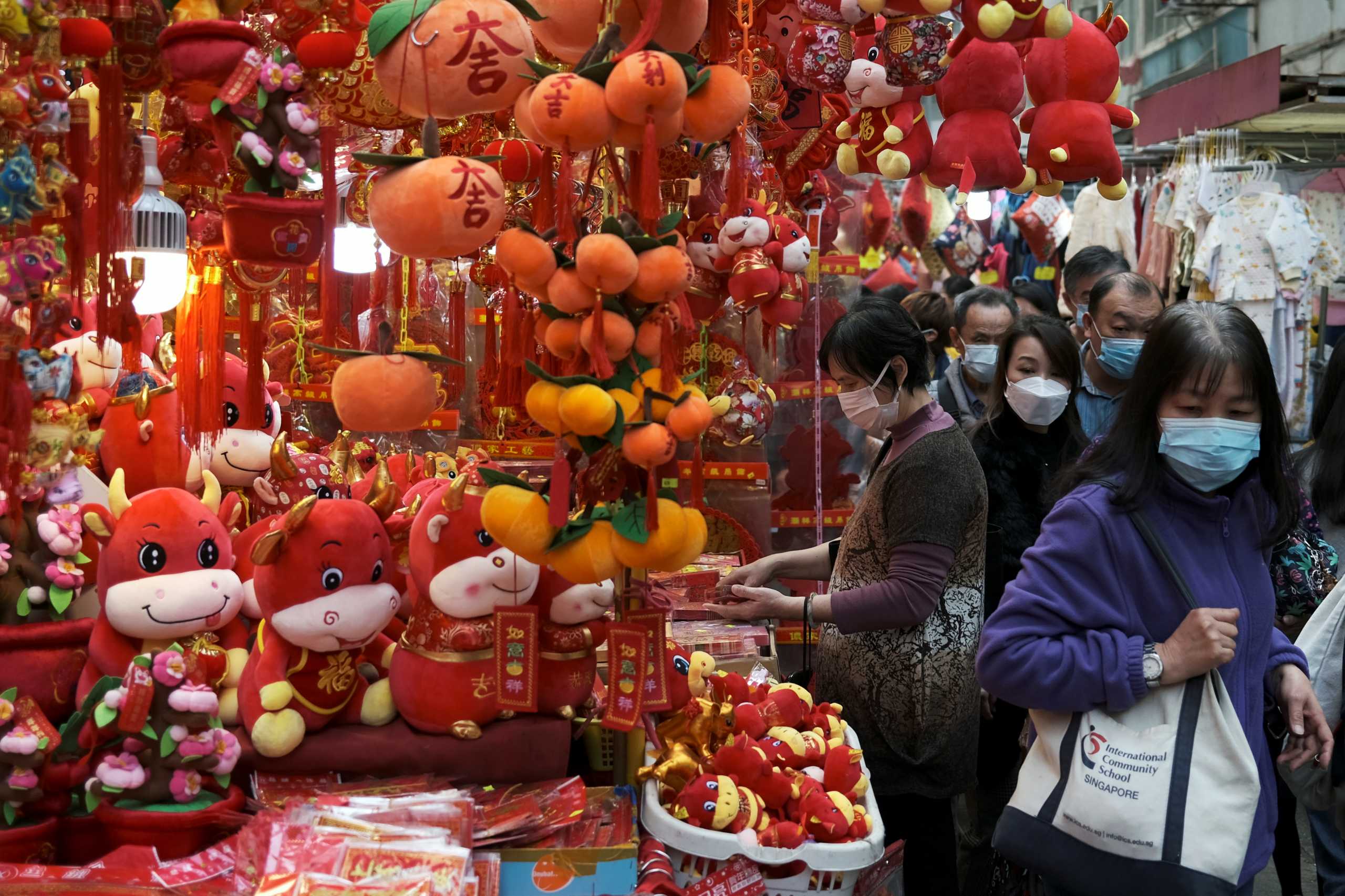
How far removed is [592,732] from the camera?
204 centimetres

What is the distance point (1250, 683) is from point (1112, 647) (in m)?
0.22

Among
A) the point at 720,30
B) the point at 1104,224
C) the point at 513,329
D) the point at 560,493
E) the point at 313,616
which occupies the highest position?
the point at 1104,224

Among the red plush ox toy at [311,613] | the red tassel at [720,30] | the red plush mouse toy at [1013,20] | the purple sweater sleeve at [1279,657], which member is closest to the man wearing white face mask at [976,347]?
the red plush mouse toy at [1013,20]

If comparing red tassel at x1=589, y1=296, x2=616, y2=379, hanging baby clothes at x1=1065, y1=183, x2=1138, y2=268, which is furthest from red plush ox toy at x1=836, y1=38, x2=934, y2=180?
hanging baby clothes at x1=1065, y1=183, x2=1138, y2=268

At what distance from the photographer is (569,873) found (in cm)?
163

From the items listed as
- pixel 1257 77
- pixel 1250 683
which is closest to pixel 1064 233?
pixel 1257 77

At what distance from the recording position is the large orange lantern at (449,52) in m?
1.48

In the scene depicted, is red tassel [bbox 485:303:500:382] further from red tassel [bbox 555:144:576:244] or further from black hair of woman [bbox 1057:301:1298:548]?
black hair of woman [bbox 1057:301:1298:548]

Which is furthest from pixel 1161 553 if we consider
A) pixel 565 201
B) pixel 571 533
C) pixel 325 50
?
pixel 325 50

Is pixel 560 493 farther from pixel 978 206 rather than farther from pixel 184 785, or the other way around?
pixel 978 206

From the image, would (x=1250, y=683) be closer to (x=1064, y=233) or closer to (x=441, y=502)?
(x=441, y=502)

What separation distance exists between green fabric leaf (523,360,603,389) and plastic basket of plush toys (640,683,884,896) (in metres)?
0.67

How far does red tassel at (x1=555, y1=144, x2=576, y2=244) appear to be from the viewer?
4.77ft

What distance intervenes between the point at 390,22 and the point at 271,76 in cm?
20
